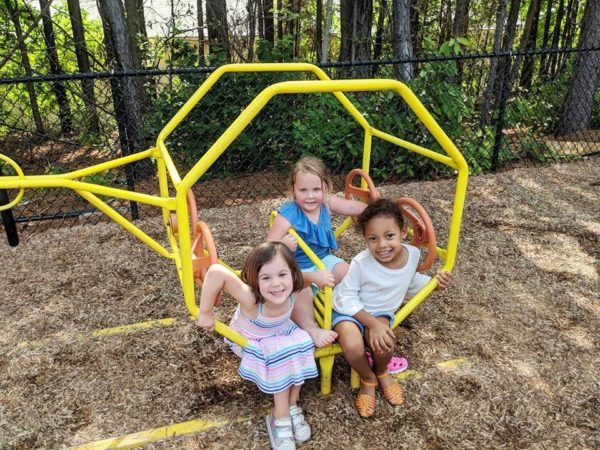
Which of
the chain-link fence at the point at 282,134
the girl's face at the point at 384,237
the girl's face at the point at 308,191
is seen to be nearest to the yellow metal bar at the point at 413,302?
the girl's face at the point at 384,237

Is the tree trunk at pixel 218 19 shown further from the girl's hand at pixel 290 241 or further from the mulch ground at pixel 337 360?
the girl's hand at pixel 290 241

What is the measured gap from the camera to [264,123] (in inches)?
215

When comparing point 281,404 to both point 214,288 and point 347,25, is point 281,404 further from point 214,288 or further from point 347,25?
point 347,25

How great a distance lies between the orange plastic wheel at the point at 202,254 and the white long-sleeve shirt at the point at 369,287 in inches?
21.2

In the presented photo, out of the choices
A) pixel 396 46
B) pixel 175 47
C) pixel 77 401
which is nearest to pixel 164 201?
pixel 77 401

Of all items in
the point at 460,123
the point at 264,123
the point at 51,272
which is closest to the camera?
the point at 51,272

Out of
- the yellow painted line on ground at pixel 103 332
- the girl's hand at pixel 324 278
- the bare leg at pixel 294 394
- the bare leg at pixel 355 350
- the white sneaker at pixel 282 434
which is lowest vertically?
the yellow painted line on ground at pixel 103 332

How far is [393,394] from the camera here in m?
2.18

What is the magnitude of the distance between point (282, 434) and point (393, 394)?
0.54m

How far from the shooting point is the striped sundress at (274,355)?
195cm

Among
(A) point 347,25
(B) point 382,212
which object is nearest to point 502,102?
(B) point 382,212

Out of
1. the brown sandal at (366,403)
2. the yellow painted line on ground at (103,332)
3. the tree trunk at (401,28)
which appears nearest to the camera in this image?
the brown sandal at (366,403)

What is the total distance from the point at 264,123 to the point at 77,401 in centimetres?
378

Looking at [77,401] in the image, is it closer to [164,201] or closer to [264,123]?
[164,201]
